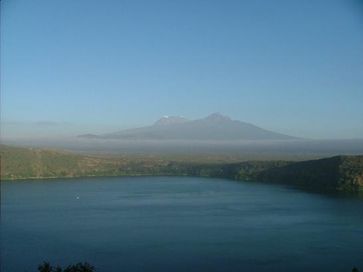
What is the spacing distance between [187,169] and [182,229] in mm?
19168

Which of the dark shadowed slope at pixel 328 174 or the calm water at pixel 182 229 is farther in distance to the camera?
the dark shadowed slope at pixel 328 174

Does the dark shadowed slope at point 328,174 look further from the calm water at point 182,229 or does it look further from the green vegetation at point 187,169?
the calm water at point 182,229

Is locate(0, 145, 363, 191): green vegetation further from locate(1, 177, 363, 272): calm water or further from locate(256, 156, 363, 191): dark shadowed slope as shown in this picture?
locate(1, 177, 363, 272): calm water

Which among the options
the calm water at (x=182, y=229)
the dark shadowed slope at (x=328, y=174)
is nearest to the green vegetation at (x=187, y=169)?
the dark shadowed slope at (x=328, y=174)

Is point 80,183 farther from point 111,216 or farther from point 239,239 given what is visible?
point 239,239

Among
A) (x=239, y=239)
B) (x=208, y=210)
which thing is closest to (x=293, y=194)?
(x=208, y=210)

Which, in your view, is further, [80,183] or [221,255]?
[80,183]

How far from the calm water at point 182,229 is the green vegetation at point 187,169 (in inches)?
66.2

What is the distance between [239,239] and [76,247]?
11.0 ft

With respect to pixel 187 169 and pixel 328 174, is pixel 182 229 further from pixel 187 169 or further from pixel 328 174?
pixel 187 169

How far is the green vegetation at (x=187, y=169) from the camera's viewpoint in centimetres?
2167

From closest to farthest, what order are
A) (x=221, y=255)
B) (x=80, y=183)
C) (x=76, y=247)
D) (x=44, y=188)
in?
(x=221, y=255) < (x=76, y=247) < (x=44, y=188) < (x=80, y=183)

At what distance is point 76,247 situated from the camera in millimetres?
10844

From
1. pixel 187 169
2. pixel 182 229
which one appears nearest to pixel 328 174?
pixel 182 229
